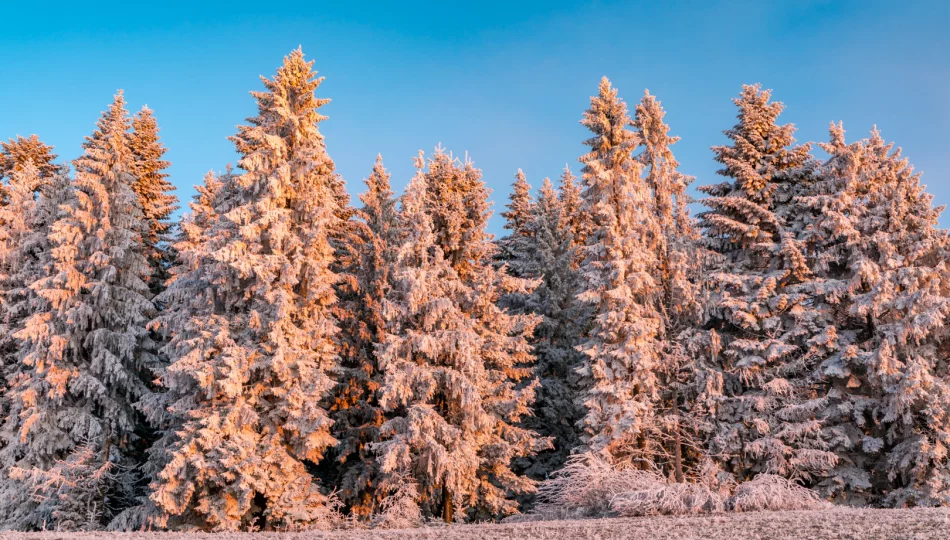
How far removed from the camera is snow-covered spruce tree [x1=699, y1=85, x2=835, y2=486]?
61.6 ft

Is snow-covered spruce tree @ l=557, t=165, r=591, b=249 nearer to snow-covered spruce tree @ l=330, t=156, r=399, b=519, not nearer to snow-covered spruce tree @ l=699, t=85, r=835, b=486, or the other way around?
snow-covered spruce tree @ l=699, t=85, r=835, b=486

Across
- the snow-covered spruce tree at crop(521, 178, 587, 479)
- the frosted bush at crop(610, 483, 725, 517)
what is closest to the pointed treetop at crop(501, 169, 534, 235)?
the snow-covered spruce tree at crop(521, 178, 587, 479)

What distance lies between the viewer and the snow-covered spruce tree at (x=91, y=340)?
21828 millimetres

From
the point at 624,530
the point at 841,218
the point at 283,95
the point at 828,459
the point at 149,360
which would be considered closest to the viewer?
the point at 624,530

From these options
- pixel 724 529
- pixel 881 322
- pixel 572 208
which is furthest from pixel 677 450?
pixel 572 208

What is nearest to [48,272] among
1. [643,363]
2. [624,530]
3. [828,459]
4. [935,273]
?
[643,363]

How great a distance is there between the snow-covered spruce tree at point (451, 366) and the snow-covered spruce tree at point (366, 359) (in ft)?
3.38

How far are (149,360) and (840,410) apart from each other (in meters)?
23.2

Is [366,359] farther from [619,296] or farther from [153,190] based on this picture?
[153,190]

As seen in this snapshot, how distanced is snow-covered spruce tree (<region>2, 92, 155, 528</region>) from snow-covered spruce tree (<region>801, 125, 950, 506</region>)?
2317cm

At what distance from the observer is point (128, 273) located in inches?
955

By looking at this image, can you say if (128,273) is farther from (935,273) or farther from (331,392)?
(935,273)

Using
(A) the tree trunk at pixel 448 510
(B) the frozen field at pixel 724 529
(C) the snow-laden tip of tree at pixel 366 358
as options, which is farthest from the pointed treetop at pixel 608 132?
(B) the frozen field at pixel 724 529

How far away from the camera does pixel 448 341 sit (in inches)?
778
